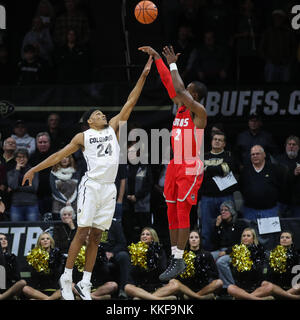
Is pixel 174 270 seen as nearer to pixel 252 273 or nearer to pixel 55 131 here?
pixel 252 273

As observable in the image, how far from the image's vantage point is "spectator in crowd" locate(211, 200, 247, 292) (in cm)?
1170

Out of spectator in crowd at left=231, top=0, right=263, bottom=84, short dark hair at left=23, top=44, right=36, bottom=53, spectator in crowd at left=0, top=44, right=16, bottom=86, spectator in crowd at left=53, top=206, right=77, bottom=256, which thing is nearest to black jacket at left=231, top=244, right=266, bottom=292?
spectator in crowd at left=53, top=206, right=77, bottom=256

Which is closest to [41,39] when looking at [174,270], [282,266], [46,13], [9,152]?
[46,13]

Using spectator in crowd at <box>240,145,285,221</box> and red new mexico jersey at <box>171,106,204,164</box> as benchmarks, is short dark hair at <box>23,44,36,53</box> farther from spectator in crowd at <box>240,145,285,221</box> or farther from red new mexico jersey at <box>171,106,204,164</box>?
red new mexico jersey at <box>171,106,204,164</box>

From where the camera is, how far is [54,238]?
11742 millimetres

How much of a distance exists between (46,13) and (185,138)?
6.48 metres

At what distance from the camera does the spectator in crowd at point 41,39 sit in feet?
47.4

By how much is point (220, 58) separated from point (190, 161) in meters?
4.91

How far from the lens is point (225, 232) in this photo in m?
11.9

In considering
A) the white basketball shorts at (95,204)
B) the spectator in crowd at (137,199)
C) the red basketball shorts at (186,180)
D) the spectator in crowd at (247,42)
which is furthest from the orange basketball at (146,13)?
the spectator in crowd at (247,42)

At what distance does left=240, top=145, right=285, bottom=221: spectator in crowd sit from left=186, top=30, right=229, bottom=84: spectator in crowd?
201 cm

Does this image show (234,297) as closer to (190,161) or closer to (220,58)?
(190,161)

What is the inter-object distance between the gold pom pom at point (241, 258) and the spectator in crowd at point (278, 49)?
401cm
